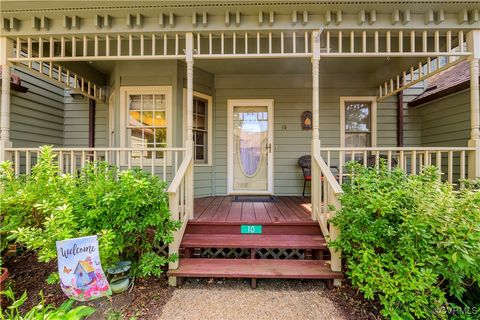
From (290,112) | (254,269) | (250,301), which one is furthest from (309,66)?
(250,301)

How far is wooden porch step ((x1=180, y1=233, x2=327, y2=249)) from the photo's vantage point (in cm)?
262

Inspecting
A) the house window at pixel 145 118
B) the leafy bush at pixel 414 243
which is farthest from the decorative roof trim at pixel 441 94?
the house window at pixel 145 118

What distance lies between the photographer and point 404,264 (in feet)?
6.40

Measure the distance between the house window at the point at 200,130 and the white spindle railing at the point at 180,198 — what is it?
6.05ft

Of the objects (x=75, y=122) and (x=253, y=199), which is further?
(x=75, y=122)

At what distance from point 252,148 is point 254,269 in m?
2.96

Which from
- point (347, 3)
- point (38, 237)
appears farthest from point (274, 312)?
point (347, 3)

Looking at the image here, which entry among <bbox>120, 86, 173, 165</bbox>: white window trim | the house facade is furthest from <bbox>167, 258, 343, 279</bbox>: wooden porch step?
<bbox>120, 86, 173, 165</bbox>: white window trim

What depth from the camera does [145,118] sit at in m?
4.43

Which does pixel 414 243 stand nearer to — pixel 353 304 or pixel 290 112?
pixel 353 304

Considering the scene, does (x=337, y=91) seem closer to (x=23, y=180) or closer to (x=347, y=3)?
(x=347, y=3)

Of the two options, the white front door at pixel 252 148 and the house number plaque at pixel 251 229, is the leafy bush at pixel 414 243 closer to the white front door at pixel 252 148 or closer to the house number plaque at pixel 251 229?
the house number plaque at pixel 251 229

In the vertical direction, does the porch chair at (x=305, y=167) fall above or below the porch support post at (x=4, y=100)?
below

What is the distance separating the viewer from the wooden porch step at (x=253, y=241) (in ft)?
8.61
